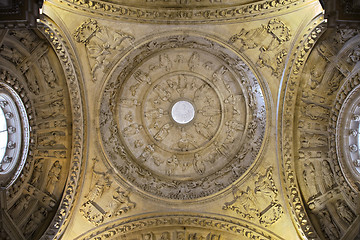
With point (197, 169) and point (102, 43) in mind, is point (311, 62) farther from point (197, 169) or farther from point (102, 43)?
point (102, 43)

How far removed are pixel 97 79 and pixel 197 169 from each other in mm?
5825

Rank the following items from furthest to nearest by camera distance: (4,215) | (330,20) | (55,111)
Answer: (55,111) < (4,215) < (330,20)

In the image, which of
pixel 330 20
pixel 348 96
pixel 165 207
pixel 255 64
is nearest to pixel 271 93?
pixel 255 64

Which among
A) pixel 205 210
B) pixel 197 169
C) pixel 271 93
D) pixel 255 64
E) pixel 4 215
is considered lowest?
pixel 4 215

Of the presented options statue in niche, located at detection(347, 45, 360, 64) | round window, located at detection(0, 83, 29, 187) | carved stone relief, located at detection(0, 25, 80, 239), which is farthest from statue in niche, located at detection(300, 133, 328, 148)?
round window, located at detection(0, 83, 29, 187)

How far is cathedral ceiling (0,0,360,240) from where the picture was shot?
47.3 feet

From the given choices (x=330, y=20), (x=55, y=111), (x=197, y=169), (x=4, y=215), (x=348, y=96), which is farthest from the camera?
(x=197, y=169)

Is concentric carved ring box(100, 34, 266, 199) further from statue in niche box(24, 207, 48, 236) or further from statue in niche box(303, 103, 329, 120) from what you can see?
statue in niche box(24, 207, 48, 236)

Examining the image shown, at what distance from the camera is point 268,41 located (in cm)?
1557

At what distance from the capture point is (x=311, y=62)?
48.9 feet

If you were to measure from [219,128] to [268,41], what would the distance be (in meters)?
4.43

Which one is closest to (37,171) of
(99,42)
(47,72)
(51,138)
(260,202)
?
(51,138)

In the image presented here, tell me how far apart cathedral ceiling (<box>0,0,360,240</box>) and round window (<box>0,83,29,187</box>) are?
0.10 m

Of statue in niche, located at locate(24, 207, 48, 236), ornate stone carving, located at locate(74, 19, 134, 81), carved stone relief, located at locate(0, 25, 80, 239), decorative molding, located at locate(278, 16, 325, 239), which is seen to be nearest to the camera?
carved stone relief, located at locate(0, 25, 80, 239)
